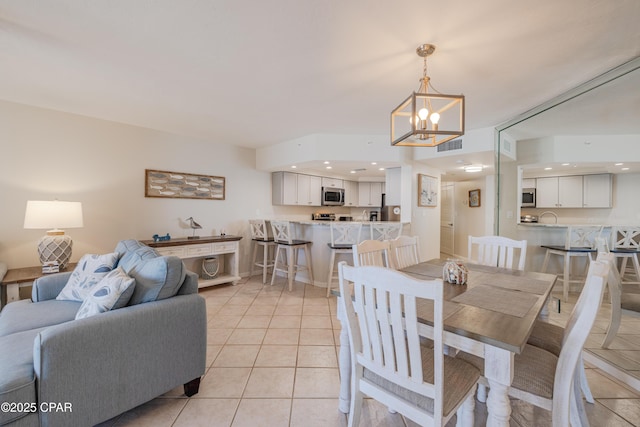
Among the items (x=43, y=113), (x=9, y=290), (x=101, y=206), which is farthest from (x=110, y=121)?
(x=9, y=290)

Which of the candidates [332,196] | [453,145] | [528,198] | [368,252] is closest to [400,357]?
[368,252]

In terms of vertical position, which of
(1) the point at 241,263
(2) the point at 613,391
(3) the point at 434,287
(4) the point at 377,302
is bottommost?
(2) the point at 613,391

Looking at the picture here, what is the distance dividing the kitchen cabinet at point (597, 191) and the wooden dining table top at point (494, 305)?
7.32 ft

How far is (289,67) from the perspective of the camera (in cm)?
215

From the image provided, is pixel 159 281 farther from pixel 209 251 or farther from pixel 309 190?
pixel 309 190

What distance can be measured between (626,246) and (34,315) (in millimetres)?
5030

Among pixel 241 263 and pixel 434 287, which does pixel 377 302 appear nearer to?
pixel 434 287

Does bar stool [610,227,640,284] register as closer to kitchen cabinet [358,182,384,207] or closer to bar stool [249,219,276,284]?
kitchen cabinet [358,182,384,207]

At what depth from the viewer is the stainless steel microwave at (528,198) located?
12.4ft

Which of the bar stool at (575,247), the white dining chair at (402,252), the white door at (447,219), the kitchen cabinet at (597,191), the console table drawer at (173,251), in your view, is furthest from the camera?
the white door at (447,219)

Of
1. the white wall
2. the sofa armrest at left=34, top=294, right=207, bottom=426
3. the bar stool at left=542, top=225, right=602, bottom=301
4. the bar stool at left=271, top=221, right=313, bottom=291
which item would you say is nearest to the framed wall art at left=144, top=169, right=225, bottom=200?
the white wall

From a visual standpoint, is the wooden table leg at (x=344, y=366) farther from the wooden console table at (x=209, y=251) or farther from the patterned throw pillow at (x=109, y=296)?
the wooden console table at (x=209, y=251)

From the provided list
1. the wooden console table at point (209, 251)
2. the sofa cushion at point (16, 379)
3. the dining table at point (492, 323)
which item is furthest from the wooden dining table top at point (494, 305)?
the wooden console table at point (209, 251)

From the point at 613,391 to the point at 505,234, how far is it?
2.20 metres
